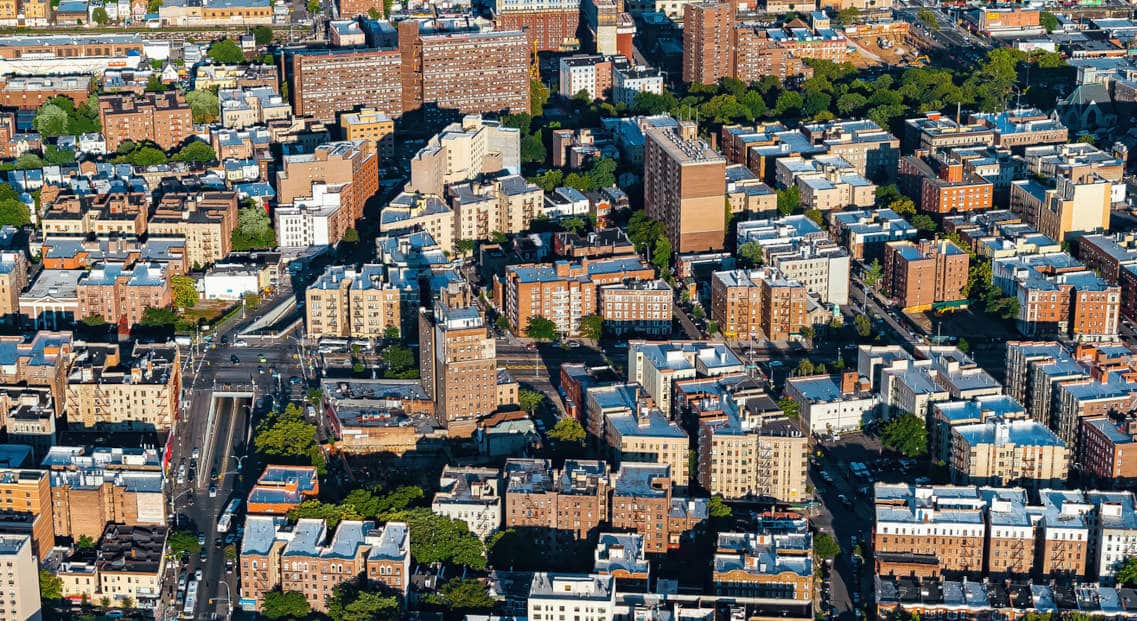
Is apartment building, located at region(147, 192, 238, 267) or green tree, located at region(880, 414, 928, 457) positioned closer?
green tree, located at region(880, 414, 928, 457)

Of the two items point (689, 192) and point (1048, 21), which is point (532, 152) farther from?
point (1048, 21)

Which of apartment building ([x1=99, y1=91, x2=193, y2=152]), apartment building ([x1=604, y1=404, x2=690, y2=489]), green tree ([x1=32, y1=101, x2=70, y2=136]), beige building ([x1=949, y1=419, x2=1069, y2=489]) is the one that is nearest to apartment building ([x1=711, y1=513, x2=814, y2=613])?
apartment building ([x1=604, y1=404, x2=690, y2=489])

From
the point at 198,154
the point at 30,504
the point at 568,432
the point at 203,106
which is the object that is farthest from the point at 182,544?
the point at 203,106

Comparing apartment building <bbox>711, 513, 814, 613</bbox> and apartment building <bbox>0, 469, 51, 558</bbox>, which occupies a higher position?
apartment building <bbox>0, 469, 51, 558</bbox>

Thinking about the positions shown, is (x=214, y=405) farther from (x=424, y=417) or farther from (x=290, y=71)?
(x=290, y=71)

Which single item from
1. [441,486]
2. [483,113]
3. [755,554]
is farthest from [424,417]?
[483,113]

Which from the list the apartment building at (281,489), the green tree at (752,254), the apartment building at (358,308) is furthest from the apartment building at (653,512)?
the green tree at (752,254)

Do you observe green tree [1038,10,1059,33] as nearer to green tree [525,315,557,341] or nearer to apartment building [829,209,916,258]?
apartment building [829,209,916,258]
